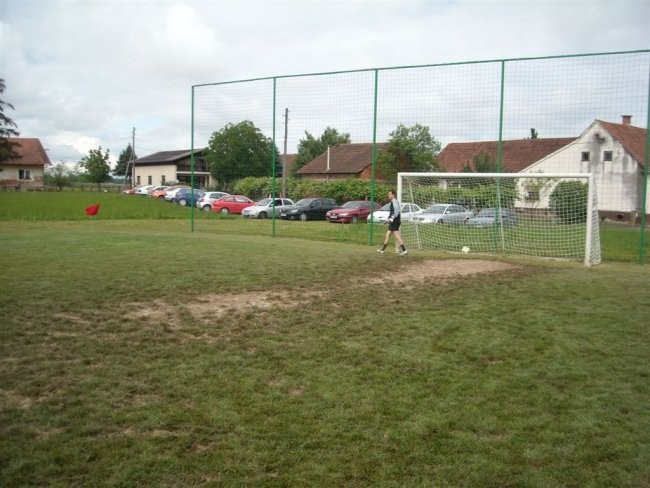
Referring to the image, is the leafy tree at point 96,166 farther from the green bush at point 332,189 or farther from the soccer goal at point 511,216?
the soccer goal at point 511,216

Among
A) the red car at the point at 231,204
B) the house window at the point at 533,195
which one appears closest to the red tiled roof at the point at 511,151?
the house window at the point at 533,195

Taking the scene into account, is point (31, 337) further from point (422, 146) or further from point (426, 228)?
point (422, 146)

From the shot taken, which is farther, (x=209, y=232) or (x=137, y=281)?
(x=209, y=232)

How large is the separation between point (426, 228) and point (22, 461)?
1374 cm

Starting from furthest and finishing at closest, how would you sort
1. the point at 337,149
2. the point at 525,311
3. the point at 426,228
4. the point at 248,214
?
the point at 337,149 < the point at 248,214 < the point at 426,228 < the point at 525,311

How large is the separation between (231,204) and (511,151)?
16122mm

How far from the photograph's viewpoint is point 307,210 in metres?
30.7

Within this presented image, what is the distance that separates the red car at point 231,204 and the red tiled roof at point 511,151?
1006cm

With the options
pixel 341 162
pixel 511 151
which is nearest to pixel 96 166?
pixel 341 162

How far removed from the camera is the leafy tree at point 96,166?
7062 centimetres

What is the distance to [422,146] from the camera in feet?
67.9

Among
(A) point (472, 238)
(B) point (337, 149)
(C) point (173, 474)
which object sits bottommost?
(C) point (173, 474)

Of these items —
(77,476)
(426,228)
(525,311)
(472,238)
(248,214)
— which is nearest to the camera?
(77,476)

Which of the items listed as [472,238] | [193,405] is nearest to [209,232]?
[472,238]
